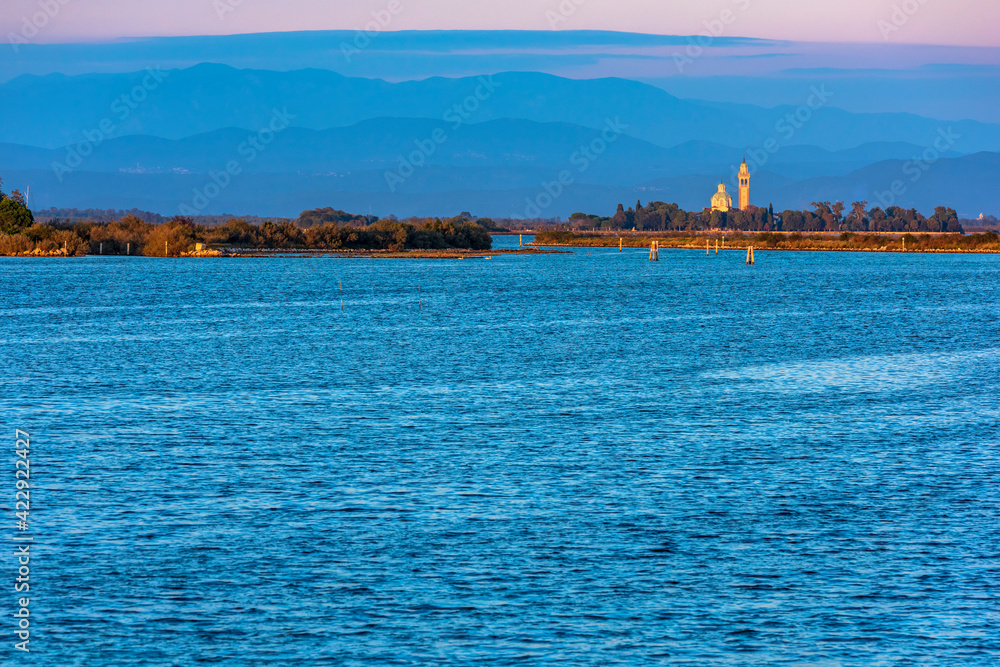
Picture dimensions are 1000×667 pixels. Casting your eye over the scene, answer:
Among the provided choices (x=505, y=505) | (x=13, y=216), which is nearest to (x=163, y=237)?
(x=13, y=216)

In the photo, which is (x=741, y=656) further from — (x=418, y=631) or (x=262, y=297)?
(x=262, y=297)

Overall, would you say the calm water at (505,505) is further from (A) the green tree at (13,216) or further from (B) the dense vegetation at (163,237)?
(B) the dense vegetation at (163,237)

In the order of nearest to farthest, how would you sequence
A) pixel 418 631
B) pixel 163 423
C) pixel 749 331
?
pixel 418 631 → pixel 163 423 → pixel 749 331

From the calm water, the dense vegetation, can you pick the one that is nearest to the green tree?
the dense vegetation

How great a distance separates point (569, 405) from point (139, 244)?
149 meters

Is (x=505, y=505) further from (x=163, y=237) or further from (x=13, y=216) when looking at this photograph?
(x=163, y=237)

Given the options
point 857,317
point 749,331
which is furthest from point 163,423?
point 857,317

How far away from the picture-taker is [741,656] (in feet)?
41.6

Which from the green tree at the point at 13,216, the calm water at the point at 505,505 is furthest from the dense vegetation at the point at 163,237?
the calm water at the point at 505,505

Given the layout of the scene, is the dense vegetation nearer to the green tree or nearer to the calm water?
the green tree

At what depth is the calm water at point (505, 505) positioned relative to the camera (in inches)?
523

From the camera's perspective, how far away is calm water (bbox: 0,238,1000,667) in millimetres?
13297

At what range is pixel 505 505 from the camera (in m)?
19.1

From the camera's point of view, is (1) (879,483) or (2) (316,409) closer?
(1) (879,483)
